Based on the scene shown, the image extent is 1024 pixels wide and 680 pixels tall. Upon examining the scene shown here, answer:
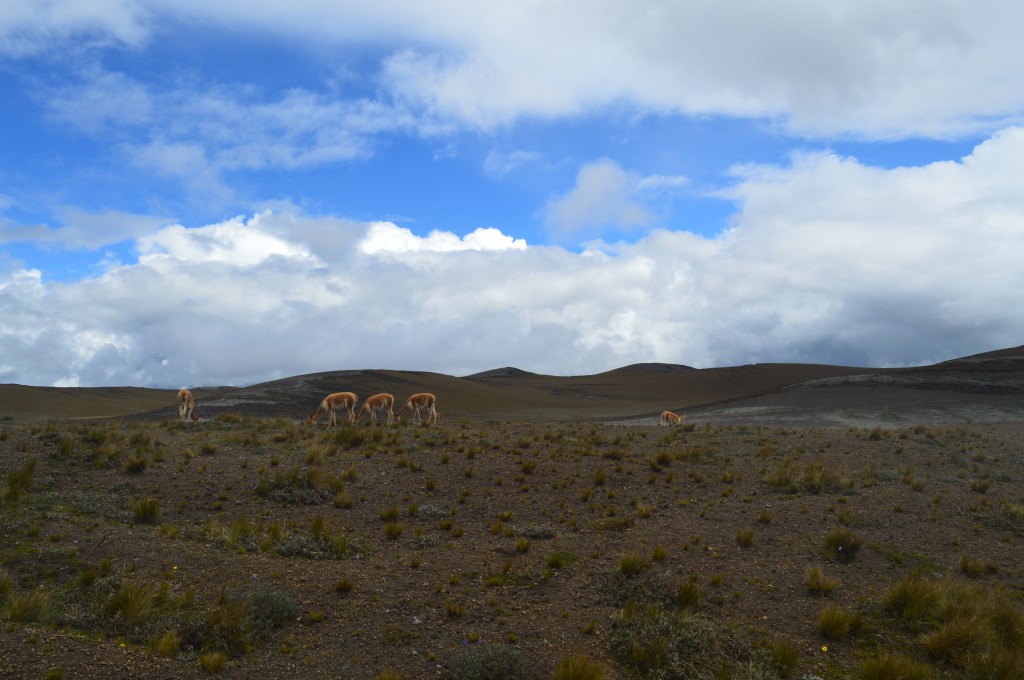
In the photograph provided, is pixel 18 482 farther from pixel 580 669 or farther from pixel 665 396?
pixel 665 396

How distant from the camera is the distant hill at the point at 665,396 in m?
51.1

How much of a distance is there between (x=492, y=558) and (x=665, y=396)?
93400mm

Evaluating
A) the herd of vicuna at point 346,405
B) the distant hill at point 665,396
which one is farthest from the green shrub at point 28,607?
the distant hill at point 665,396

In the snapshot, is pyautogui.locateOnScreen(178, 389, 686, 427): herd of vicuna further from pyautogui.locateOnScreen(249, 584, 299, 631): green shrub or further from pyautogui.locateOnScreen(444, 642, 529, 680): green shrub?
pyautogui.locateOnScreen(444, 642, 529, 680): green shrub

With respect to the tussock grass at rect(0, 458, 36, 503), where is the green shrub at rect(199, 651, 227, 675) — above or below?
below

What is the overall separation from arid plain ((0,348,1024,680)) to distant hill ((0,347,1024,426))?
29509 mm

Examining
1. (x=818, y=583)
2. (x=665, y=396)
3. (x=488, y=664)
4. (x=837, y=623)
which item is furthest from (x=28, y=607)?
(x=665, y=396)

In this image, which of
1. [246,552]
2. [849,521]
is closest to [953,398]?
[849,521]

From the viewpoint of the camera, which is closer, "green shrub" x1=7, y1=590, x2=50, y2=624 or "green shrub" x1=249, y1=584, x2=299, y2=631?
"green shrub" x1=7, y1=590, x2=50, y2=624

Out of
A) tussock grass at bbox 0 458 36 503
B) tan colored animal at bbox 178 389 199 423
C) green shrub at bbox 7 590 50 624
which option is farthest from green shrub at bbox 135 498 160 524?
tan colored animal at bbox 178 389 199 423

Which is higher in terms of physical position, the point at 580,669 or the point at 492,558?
the point at 492,558

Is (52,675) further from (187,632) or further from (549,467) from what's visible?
(549,467)

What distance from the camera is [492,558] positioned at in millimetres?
10984

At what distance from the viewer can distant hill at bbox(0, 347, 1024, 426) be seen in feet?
168
